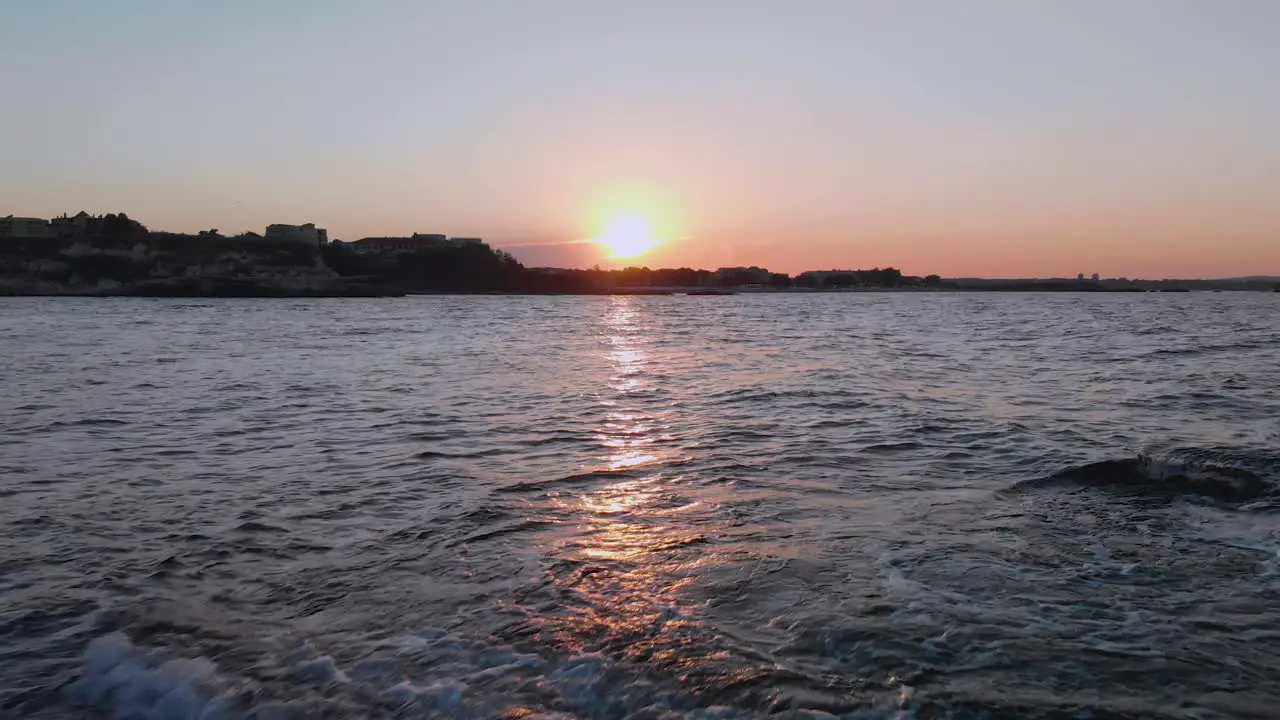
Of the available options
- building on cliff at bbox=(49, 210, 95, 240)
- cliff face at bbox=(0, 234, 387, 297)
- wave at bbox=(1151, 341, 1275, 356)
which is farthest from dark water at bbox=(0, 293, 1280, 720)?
building on cliff at bbox=(49, 210, 95, 240)

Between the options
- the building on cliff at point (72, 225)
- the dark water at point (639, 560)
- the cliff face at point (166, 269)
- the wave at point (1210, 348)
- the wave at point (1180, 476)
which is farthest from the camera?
the building on cliff at point (72, 225)

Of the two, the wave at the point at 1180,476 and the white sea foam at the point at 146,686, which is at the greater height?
the wave at the point at 1180,476

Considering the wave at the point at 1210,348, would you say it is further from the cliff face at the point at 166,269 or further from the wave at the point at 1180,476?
the cliff face at the point at 166,269

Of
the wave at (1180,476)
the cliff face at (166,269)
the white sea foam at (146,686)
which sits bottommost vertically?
the white sea foam at (146,686)

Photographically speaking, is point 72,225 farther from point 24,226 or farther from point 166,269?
point 166,269

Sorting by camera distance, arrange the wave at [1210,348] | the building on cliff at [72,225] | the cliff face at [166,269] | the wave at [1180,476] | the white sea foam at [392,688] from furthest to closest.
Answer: the building on cliff at [72,225] < the cliff face at [166,269] < the wave at [1210,348] < the wave at [1180,476] < the white sea foam at [392,688]

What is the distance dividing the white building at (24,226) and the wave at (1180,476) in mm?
202475

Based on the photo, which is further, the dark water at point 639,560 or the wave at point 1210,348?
the wave at point 1210,348

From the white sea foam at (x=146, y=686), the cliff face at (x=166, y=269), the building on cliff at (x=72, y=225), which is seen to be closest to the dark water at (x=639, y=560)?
the white sea foam at (x=146, y=686)

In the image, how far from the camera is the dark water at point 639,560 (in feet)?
16.9

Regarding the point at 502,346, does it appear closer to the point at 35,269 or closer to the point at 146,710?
the point at 146,710

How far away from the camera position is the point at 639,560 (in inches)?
295

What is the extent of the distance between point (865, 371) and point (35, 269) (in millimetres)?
136585

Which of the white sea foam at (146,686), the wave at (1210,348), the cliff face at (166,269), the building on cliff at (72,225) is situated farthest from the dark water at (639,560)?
the building on cliff at (72,225)
